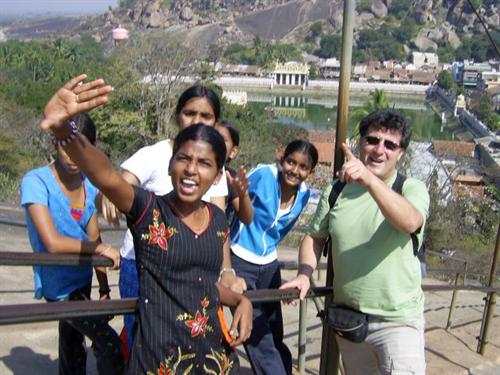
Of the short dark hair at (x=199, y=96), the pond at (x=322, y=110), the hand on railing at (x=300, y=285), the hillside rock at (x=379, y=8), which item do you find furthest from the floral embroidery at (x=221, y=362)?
the hillside rock at (x=379, y=8)

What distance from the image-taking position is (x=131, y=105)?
66.2ft

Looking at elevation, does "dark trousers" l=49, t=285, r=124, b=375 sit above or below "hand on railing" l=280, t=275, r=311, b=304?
below

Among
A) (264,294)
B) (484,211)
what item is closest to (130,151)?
(484,211)

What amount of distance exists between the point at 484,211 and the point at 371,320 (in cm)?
1921

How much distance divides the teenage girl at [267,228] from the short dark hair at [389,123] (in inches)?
19.9

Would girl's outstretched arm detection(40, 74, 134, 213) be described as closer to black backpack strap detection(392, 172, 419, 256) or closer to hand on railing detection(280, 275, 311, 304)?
hand on railing detection(280, 275, 311, 304)

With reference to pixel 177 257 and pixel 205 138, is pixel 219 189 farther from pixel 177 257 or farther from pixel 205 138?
pixel 177 257

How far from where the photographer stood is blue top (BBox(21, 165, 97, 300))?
1.89 meters

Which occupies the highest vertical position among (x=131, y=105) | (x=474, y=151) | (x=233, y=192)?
(x=233, y=192)

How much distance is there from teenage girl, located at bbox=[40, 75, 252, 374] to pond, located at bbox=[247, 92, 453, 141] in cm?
4898

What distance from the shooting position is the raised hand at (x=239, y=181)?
6.77 feet

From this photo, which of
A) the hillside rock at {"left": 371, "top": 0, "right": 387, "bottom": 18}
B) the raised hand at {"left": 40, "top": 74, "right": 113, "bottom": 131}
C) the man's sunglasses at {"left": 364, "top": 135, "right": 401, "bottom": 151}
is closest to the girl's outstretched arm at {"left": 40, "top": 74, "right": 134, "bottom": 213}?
the raised hand at {"left": 40, "top": 74, "right": 113, "bottom": 131}

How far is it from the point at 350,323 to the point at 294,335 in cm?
232

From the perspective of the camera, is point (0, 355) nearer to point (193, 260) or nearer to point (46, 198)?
point (46, 198)
